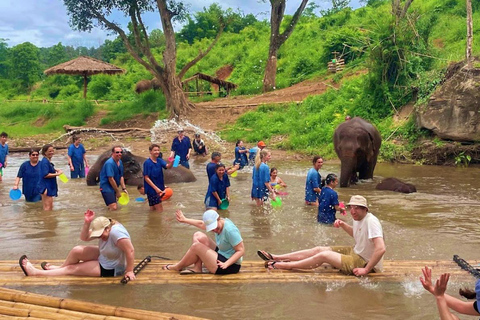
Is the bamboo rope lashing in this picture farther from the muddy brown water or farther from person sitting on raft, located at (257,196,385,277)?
person sitting on raft, located at (257,196,385,277)

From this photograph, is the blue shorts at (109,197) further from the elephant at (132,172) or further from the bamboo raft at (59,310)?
the bamboo raft at (59,310)

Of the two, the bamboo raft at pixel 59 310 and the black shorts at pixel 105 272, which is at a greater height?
the bamboo raft at pixel 59 310

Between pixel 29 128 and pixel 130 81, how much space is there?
12399 mm

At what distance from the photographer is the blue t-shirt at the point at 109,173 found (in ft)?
29.3

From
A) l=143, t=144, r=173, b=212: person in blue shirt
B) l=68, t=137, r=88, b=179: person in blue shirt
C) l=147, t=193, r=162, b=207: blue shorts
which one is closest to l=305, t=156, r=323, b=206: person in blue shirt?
l=143, t=144, r=173, b=212: person in blue shirt

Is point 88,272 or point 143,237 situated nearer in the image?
point 88,272

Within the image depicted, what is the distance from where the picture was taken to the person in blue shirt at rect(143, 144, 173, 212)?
8951mm

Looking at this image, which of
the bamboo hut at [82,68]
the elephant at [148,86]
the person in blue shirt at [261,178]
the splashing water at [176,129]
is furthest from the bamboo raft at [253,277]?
the bamboo hut at [82,68]

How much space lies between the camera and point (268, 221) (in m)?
9.08

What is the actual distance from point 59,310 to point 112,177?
4460mm

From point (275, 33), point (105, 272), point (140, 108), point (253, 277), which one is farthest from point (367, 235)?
point (275, 33)

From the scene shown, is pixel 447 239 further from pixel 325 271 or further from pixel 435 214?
pixel 325 271

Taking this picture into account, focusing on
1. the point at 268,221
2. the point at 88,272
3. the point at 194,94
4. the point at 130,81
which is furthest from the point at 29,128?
the point at 88,272

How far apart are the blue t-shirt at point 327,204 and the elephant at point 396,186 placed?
3568mm
